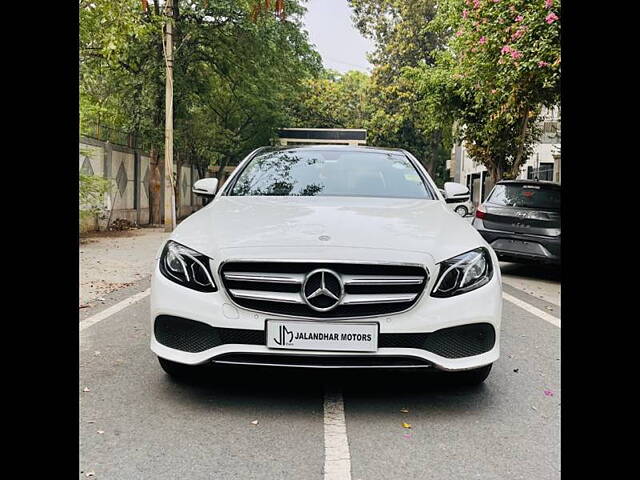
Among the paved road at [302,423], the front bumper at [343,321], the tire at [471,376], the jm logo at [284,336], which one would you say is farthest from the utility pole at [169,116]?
the jm logo at [284,336]

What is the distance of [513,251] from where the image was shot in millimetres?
9555

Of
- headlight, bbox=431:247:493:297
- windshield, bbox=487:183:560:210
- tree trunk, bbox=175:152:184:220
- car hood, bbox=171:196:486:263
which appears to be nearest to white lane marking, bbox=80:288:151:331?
car hood, bbox=171:196:486:263

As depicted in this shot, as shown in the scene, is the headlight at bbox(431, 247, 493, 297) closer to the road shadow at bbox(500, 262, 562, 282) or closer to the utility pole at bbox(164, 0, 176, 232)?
the road shadow at bbox(500, 262, 562, 282)

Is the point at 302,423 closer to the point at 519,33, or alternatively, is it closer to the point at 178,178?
the point at 519,33

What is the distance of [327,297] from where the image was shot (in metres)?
3.36

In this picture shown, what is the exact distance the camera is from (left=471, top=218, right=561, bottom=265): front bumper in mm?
9188

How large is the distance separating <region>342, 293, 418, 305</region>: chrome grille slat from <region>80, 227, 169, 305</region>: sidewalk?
4.46m

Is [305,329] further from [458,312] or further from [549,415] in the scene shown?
[549,415]

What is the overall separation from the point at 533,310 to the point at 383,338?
419 cm

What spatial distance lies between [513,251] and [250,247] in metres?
6.85

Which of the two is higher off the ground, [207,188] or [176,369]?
[207,188]

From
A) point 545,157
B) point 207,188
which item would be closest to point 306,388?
point 207,188

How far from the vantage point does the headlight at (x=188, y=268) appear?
11.4 ft
